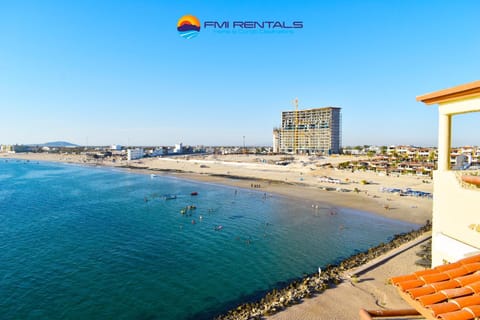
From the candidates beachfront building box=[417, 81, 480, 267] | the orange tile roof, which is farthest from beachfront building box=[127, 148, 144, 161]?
the orange tile roof

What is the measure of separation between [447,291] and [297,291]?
13.5 m

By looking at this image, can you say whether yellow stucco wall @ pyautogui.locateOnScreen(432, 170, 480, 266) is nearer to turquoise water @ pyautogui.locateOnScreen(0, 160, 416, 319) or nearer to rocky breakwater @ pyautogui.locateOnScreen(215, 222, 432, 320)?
rocky breakwater @ pyautogui.locateOnScreen(215, 222, 432, 320)

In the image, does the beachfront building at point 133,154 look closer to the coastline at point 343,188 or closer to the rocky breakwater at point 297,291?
the coastline at point 343,188

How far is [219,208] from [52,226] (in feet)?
68.7

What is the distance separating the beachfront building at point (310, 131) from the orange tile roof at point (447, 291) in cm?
14781

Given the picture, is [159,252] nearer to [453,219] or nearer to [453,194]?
[453,219]

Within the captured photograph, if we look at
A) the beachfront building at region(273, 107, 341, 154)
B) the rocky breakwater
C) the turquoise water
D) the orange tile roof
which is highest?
the beachfront building at region(273, 107, 341, 154)

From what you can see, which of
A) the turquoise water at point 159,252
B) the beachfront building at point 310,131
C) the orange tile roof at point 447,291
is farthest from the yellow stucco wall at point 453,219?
the beachfront building at point 310,131

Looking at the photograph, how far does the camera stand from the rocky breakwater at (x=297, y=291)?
597 inches

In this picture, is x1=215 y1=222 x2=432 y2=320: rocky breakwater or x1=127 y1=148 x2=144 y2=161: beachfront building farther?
x1=127 y1=148 x2=144 y2=161: beachfront building

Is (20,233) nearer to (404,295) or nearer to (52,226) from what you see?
(52,226)

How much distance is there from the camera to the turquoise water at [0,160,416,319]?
17391 millimetres

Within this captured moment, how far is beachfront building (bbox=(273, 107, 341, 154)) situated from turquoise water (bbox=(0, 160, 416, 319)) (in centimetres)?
11080

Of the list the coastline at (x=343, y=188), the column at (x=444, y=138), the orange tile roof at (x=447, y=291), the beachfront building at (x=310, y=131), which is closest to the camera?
the orange tile roof at (x=447, y=291)
